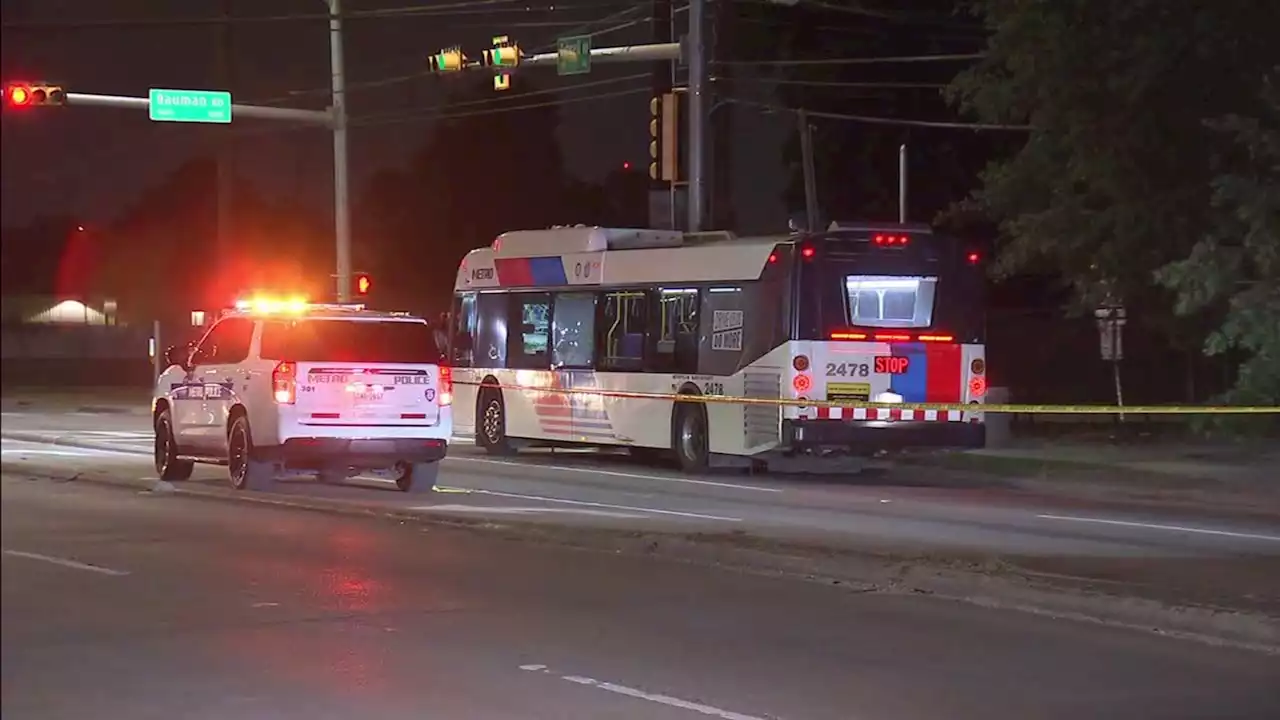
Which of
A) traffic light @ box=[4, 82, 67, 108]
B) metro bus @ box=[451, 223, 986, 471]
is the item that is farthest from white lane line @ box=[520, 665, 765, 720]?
metro bus @ box=[451, 223, 986, 471]

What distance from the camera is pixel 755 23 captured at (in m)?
40.3

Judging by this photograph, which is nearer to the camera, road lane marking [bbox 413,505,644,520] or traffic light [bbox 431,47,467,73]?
road lane marking [bbox 413,505,644,520]

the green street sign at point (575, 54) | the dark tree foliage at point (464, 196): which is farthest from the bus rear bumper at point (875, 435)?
the dark tree foliage at point (464, 196)

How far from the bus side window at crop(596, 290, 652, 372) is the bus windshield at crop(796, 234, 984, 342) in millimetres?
3290

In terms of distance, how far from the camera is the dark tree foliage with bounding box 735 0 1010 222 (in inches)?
1560

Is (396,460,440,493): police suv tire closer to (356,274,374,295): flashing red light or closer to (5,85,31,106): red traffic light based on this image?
(356,274,374,295): flashing red light

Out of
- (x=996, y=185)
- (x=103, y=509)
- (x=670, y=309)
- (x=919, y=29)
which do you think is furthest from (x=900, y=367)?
(x=919, y=29)

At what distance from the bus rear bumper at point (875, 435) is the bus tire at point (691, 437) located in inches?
69.8

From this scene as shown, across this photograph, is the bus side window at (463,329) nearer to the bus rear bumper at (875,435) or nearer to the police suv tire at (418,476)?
the bus rear bumper at (875,435)

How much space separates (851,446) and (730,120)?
21.3 m

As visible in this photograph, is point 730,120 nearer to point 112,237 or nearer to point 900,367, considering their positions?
point 900,367

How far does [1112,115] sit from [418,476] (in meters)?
11.1

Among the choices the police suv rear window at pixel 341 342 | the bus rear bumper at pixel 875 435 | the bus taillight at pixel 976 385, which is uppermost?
the police suv rear window at pixel 341 342

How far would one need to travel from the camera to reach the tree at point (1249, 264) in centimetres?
2236
